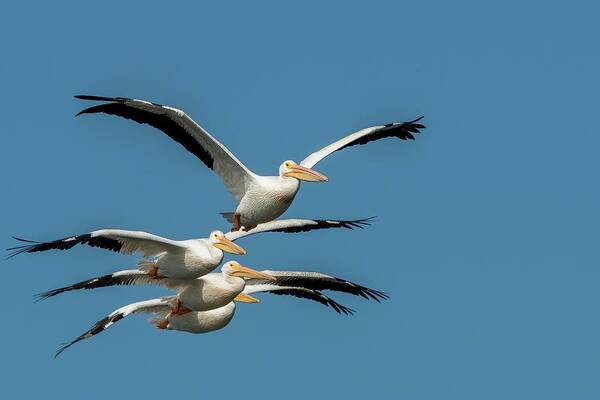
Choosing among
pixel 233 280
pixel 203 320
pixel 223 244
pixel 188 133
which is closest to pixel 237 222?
pixel 223 244

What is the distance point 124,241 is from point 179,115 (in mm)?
1945

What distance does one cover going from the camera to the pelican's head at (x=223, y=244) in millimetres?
31609

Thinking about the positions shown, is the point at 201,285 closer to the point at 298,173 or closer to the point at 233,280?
the point at 233,280

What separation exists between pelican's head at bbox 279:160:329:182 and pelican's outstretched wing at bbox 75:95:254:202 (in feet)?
1.67

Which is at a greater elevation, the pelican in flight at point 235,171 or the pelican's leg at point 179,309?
the pelican in flight at point 235,171

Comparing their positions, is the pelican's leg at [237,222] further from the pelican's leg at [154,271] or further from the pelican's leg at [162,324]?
the pelican's leg at [162,324]

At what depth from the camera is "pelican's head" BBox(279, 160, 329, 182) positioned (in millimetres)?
31609

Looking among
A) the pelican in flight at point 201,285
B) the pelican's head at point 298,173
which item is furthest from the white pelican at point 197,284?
the pelican's head at point 298,173

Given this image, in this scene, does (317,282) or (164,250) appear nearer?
(164,250)

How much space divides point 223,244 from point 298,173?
150cm

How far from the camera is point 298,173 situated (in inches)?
1247

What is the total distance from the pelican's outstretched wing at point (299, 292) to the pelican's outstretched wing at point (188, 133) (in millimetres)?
2698

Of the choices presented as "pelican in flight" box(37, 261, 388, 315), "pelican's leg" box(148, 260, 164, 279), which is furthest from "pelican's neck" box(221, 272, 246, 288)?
"pelican's leg" box(148, 260, 164, 279)

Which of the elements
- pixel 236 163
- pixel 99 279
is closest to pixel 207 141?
pixel 236 163
